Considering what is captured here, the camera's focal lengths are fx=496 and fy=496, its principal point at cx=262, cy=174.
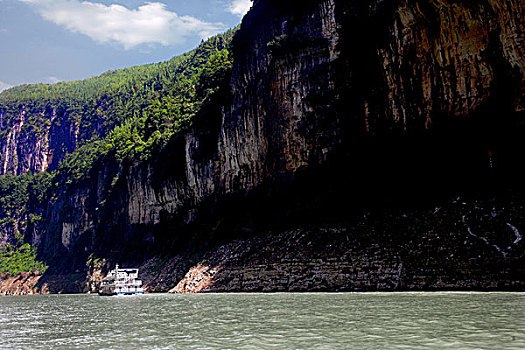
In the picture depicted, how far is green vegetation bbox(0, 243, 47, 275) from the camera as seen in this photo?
351ft

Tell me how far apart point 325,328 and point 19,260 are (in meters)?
114

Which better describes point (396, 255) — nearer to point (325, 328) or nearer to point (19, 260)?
point (325, 328)

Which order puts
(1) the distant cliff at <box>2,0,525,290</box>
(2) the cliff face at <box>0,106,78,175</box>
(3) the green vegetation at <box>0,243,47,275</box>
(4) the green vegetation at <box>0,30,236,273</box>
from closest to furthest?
1. (1) the distant cliff at <box>2,0,525,290</box>
2. (4) the green vegetation at <box>0,30,236,273</box>
3. (3) the green vegetation at <box>0,243,47,275</box>
4. (2) the cliff face at <box>0,106,78,175</box>

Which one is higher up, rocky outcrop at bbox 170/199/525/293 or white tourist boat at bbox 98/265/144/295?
rocky outcrop at bbox 170/199/525/293

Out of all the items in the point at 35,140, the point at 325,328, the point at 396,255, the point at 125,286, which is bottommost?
the point at 125,286

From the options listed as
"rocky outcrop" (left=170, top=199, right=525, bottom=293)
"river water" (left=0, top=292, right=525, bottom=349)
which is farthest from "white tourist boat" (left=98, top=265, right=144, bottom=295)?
"river water" (left=0, top=292, right=525, bottom=349)

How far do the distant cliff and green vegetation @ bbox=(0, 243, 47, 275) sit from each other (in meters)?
50.7

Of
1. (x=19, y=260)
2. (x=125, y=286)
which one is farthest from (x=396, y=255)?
(x=19, y=260)

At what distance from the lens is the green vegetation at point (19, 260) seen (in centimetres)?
10688

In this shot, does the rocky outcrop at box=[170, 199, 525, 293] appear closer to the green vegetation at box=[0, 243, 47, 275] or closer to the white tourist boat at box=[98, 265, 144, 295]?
the white tourist boat at box=[98, 265, 144, 295]

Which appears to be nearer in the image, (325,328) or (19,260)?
(325,328)

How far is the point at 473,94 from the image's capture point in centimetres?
3472

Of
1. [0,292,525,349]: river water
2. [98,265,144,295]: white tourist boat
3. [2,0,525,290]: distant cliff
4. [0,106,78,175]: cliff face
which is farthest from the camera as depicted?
[0,106,78,175]: cliff face

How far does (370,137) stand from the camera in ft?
138
